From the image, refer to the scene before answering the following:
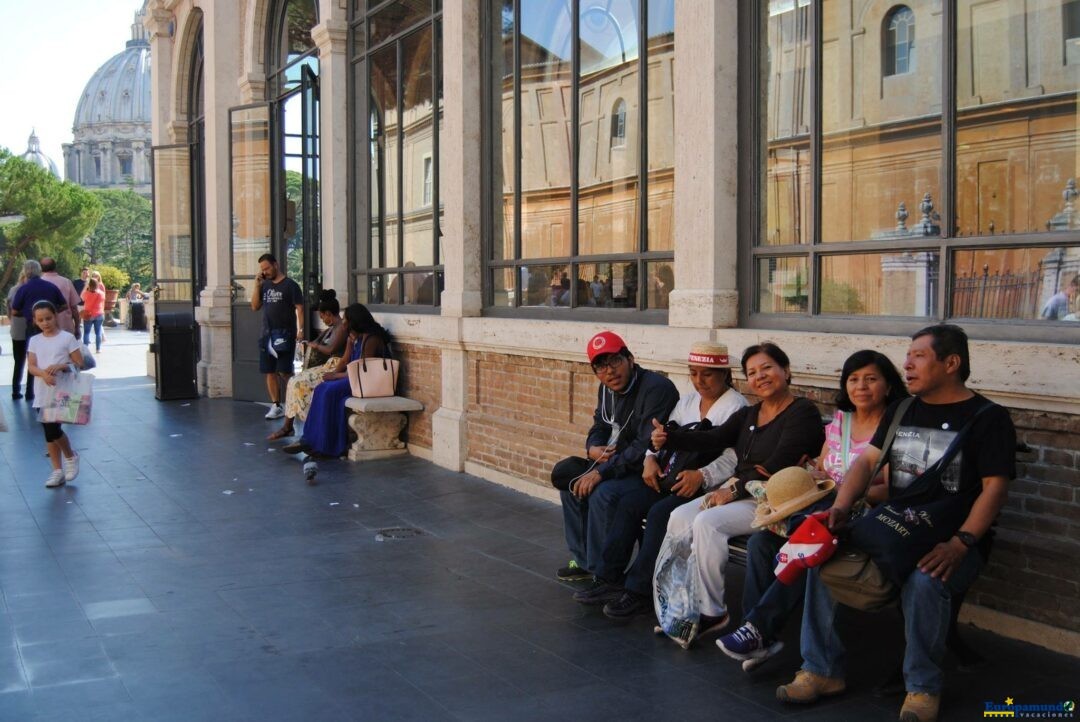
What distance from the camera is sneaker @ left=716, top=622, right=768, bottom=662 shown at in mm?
4578

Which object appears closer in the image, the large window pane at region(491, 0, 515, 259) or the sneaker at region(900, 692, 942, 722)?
the sneaker at region(900, 692, 942, 722)

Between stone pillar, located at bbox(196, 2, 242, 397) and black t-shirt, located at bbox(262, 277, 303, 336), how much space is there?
140 inches

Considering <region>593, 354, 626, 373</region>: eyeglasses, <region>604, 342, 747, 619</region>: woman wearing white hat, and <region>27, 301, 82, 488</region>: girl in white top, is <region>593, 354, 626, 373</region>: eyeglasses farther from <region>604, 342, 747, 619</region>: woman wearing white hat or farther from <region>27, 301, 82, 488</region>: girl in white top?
<region>27, 301, 82, 488</region>: girl in white top

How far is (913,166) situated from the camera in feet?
18.9

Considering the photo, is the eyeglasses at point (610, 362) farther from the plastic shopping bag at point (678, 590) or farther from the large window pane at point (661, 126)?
the large window pane at point (661, 126)

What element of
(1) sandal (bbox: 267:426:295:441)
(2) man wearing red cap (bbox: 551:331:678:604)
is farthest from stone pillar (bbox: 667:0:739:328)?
(1) sandal (bbox: 267:426:295:441)

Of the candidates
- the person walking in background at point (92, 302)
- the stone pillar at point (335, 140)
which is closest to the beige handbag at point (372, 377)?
the stone pillar at point (335, 140)

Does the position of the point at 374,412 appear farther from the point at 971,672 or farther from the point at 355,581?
the point at 971,672

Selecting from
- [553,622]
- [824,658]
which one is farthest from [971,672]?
[553,622]

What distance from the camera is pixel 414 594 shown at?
5.97 metres

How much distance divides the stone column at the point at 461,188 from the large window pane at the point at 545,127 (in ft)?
1.89

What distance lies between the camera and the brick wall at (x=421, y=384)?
1027cm

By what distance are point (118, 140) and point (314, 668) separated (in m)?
146

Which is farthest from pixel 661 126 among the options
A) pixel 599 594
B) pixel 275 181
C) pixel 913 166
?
pixel 275 181
